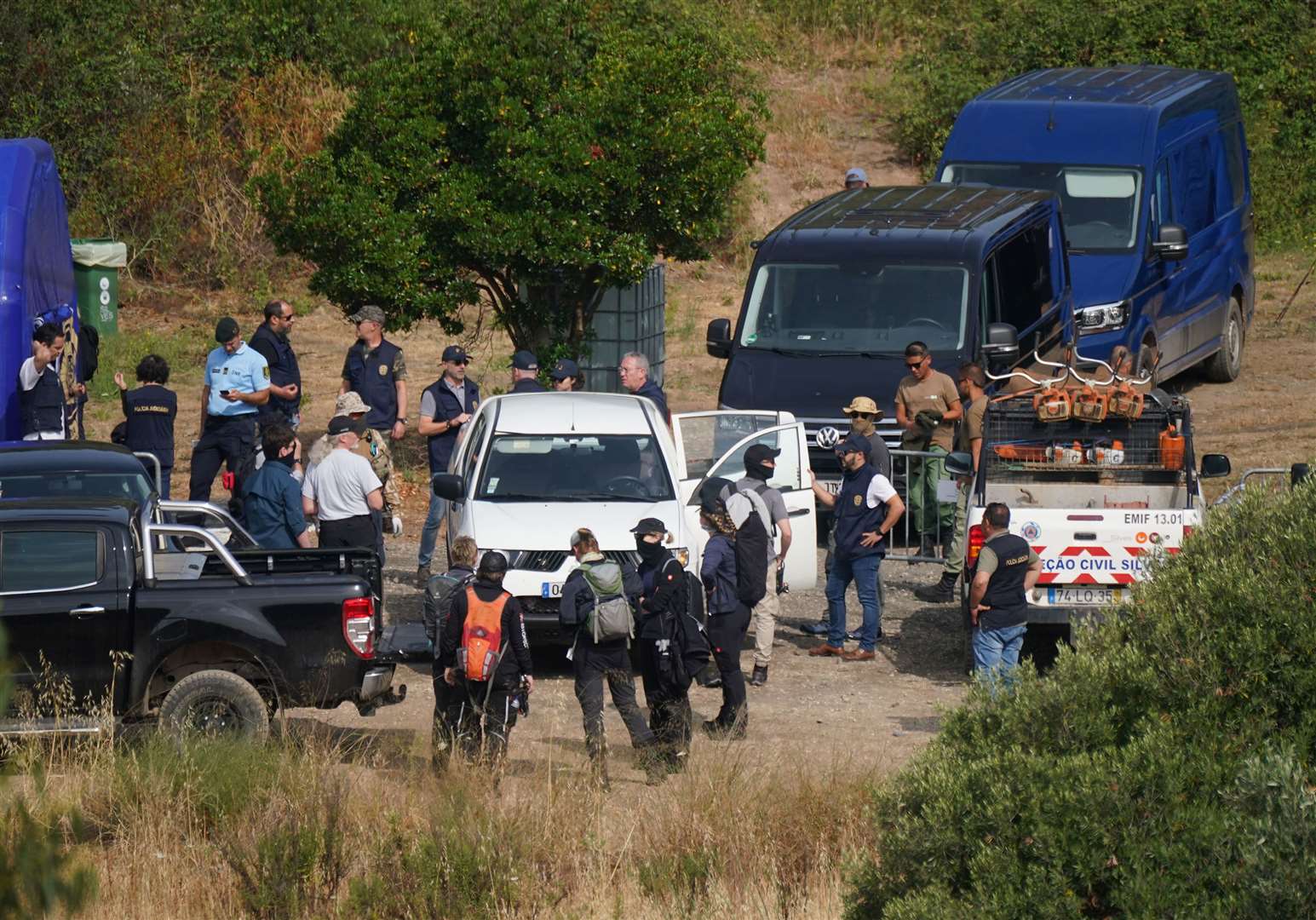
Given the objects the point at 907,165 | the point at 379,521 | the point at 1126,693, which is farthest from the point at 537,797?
the point at 907,165

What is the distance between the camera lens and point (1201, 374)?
20953mm

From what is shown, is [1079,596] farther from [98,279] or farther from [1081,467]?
[98,279]

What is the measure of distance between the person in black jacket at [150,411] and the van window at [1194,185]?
10330 mm

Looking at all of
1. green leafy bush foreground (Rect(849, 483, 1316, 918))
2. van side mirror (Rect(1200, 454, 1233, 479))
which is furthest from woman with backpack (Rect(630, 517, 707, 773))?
van side mirror (Rect(1200, 454, 1233, 479))

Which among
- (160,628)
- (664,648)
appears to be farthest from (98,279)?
(664,648)

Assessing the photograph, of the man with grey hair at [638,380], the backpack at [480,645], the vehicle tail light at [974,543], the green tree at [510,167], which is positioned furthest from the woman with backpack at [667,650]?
the green tree at [510,167]

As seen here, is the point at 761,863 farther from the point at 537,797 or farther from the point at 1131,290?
the point at 1131,290

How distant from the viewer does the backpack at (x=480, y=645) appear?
352 inches

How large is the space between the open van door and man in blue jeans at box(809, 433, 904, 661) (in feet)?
0.66

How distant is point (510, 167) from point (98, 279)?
23.3ft

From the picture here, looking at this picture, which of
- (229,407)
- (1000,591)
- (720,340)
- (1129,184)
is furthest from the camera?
(1129,184)

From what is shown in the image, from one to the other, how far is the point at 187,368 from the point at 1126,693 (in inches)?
710

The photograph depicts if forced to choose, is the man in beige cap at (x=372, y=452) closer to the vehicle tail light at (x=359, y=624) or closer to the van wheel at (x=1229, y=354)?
the vehicle tail light at (x=359, y=624)

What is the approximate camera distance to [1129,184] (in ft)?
59.0
